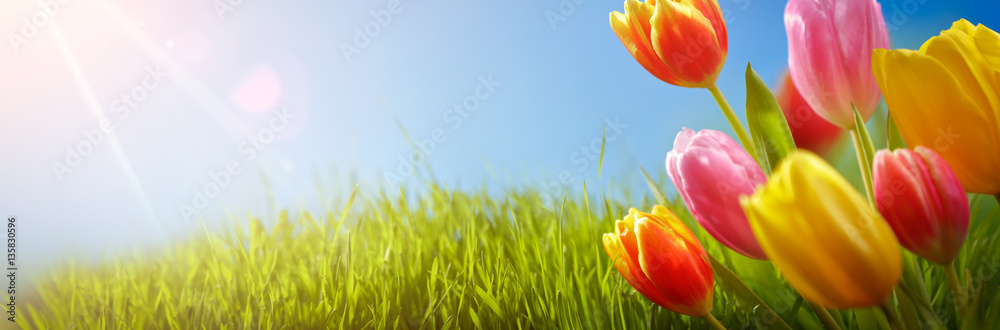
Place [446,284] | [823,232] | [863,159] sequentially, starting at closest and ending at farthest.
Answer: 1. [823,232]
2. [863,159]
3. [446,284]

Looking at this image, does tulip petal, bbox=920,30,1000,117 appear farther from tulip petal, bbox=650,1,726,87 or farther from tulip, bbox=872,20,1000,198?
tulip petal, bbox=650,1,726,87

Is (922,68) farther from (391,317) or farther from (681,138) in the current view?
(391,317)

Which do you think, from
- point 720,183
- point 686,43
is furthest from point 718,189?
point 686,43

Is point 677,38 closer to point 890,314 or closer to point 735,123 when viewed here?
point 735,123

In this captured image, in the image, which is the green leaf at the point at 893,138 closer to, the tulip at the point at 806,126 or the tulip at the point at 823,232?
the tulip at the point at 806,126

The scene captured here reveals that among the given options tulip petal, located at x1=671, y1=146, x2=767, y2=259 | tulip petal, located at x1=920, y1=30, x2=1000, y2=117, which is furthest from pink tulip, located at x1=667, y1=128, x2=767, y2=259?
tulip petal, located at x1=920, y1=30, x2=1000, y2=117

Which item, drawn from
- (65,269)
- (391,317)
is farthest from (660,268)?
(65,269)

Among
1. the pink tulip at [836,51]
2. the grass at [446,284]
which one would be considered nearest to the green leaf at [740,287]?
the grass at [446,284]
